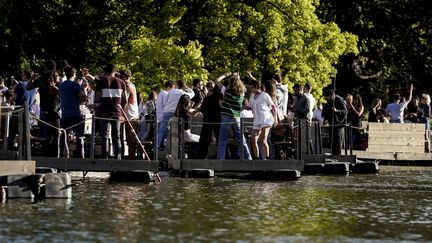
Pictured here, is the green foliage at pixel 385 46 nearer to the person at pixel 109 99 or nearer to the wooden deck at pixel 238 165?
the wooden deck at pixel 238 165

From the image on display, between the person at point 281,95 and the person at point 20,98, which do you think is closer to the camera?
the person at point 20,98

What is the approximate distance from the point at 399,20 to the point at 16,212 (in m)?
44.7

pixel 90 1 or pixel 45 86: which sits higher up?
pixel 90 1

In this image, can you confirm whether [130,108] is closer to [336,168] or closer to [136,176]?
[136,176]

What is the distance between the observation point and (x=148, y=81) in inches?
1903

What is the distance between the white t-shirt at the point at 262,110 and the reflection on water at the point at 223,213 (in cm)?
247

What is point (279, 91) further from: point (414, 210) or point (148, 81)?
point (148, 81)

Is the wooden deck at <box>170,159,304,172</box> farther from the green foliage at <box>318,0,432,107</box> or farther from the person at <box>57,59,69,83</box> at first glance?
the green foliage at <box>318,0,432,107</box>

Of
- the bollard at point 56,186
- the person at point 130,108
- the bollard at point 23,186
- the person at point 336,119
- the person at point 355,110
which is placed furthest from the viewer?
the person at point 355,110

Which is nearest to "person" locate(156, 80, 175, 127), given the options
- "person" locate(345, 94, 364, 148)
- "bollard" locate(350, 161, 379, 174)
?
"bollard" locate(350, 161, 379, 174)

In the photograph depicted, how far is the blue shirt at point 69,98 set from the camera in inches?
956

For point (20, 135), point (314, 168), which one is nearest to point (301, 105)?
point (314, 168)

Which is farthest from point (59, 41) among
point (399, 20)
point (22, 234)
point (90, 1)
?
point (22, 234)

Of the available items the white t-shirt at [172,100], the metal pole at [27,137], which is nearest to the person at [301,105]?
the white t-shirt at [172,100]
